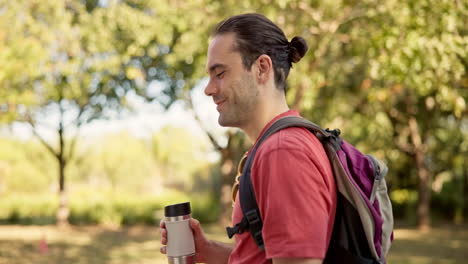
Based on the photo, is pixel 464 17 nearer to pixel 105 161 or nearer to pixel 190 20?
pixel 190 20

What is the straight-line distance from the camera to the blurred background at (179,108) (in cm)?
927

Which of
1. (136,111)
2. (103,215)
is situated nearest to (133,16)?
(136,111)

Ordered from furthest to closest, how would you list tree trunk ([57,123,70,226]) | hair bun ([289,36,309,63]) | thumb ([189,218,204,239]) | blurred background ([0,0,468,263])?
tree trunk ([57,123,70,226]) < blurred background ([0,0,468,263]) < thumb ([189,218,204,239]) < hair bun ([289,36,309,63])

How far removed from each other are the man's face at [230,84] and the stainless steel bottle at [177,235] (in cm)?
34

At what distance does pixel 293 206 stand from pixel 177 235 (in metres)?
0.62

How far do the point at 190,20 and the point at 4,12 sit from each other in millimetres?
6555

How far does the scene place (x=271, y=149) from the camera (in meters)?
1.33

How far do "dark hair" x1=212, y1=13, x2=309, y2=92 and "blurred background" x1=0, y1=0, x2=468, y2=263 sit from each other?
5.68 m

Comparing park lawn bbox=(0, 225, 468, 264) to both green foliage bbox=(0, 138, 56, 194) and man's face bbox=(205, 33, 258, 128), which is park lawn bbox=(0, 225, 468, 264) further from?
man's face bbox=(205, 33, 258, 128)

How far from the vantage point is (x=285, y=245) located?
130cm

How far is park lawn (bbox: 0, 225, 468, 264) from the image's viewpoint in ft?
43.4

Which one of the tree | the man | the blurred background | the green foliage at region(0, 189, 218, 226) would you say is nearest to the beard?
the man

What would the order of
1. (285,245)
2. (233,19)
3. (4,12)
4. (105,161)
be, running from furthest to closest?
(105,161)
(4,12)
(233,19)
(285,245)

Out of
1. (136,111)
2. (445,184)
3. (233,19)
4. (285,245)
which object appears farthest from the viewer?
(445,184)
